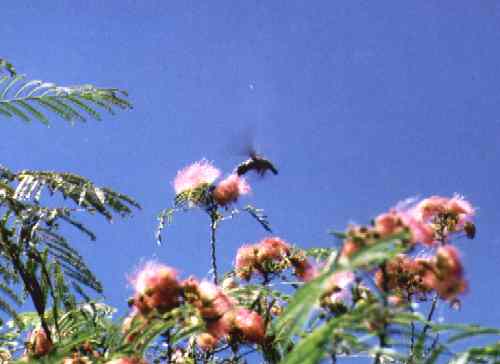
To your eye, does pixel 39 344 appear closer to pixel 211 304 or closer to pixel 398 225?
pixel 211 304

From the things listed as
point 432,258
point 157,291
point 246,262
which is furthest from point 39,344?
point 432,258

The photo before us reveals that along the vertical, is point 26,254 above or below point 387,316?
above

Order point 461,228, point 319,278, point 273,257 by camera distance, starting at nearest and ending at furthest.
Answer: point 319,278 → point 461,228 → point 273,257

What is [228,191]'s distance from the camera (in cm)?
330

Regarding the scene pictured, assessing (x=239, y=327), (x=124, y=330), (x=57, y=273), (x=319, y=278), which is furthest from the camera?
(x=57, y=273)

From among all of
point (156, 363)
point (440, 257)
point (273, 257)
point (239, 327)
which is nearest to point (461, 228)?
point (273, 257)

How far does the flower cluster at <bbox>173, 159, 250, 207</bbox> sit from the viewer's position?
3301mm

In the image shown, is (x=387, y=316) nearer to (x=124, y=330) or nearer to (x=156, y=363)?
(x=124, y=330)

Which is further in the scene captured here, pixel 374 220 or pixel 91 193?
pixel 91 193

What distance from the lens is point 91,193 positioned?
2.75 metres

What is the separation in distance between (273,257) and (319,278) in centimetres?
202

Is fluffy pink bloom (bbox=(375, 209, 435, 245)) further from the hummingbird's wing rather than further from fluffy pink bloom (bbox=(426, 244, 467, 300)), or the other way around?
the hummingbird's wing

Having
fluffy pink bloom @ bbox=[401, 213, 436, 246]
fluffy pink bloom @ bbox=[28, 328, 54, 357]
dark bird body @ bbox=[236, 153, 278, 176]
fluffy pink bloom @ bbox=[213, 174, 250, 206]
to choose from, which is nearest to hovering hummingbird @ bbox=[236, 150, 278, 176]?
dark bird body @ bbox=[236, 153, 278, 176]

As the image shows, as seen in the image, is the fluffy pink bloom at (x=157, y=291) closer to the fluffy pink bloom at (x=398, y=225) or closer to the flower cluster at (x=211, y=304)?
the flower cluster at (x=211, y=304)
